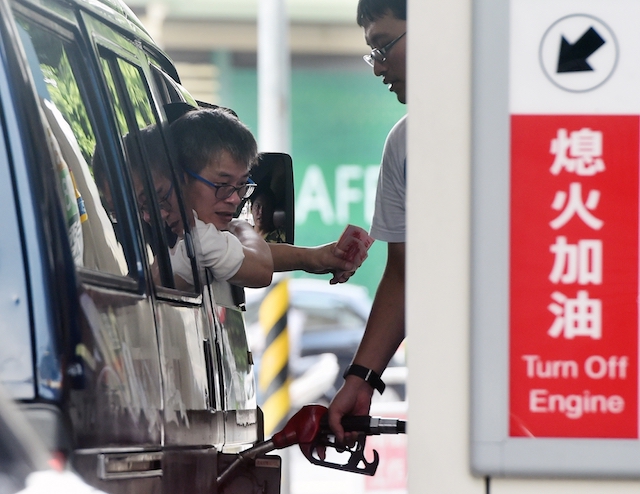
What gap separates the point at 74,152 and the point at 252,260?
988 millimetres

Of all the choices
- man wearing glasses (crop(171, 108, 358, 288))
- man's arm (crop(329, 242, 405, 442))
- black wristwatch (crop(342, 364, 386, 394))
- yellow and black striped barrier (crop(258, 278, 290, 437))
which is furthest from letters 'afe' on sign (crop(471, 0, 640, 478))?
yellow and black striped barrier (crop(258, 278, 290, 437))

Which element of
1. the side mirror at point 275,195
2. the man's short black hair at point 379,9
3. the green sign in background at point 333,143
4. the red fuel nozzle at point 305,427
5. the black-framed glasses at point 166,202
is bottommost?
the red fuel nozzle at point 305,427

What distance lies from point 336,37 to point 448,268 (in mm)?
11222

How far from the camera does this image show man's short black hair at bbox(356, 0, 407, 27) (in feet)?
9.93

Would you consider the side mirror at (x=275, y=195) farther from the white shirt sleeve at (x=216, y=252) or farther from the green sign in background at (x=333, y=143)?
the green sign in background at (x=333, y=143)

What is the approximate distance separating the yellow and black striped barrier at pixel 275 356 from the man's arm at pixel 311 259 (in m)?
5.17

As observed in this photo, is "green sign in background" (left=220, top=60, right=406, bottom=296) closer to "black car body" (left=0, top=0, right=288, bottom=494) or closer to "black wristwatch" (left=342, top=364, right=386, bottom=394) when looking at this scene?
"black wristwatch" (left=342, top=364, right=386, bottom=394)

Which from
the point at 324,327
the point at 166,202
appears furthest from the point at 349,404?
the point at 324,327

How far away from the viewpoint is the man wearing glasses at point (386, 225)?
2982mm

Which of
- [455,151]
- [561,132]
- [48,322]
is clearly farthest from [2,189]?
[561,132]

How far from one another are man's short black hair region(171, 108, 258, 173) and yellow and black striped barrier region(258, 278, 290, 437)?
5.54 m

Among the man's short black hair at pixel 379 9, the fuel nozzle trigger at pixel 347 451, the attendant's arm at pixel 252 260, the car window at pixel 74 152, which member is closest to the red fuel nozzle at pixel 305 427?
the fuel nozzle trigger at pixel 347 451

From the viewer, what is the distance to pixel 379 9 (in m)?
3.06

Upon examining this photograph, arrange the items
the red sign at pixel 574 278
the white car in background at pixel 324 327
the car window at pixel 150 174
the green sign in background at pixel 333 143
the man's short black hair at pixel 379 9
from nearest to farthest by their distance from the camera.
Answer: the red sign at pixel 574 278, the car window at pixel 150 174, the man's short black hair at pixel 379 9, the white car in background at pixel 324 327, the green sign in background at pixel 333 143
